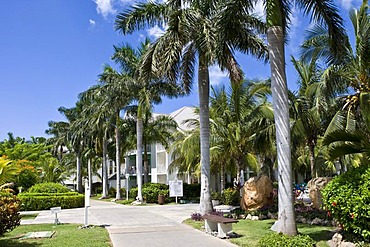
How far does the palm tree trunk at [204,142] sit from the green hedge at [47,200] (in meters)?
16.0

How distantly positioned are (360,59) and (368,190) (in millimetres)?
9804

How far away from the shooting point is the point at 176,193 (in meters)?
28.7

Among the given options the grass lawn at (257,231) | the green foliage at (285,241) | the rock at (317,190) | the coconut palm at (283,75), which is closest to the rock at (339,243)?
the grass lawn at (257,231)

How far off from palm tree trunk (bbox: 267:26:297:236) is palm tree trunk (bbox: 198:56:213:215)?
5.63 m

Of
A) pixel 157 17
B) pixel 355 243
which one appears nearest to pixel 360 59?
pixel 157 17

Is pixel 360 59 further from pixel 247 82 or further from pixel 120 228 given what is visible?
pixel 120 228

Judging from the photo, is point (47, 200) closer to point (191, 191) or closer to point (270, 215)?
point (191, 191)

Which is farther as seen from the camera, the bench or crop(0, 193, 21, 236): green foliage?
the bench

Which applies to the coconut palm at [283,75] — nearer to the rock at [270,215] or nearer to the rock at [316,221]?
the rock at [316,221]

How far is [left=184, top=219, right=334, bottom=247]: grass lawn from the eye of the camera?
10.3 m

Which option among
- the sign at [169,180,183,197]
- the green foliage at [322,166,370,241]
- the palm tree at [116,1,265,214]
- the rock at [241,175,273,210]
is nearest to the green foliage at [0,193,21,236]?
the palm tree at [116,1,265,214]

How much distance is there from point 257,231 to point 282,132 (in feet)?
12.1

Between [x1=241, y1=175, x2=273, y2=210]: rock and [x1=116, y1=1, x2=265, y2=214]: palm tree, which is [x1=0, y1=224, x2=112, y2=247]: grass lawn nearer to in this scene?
[x1=116, y1=1, x2=265, y2=214]: palm tree

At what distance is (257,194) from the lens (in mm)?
16594
